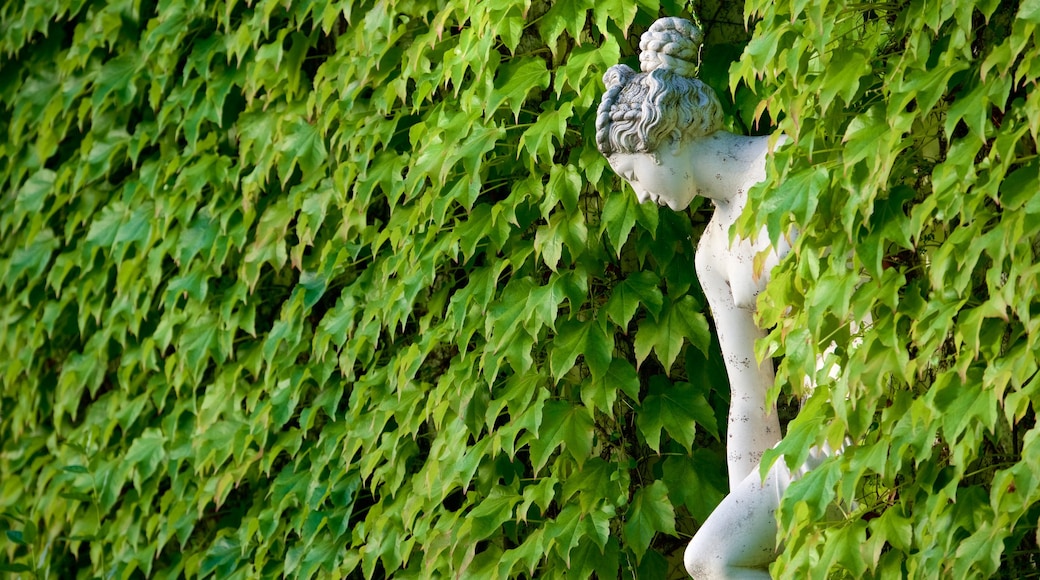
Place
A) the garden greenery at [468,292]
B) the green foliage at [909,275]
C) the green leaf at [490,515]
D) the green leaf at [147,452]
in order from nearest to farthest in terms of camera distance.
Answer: the green foliage at [909,275]
the garden greenery at [468,292]
the green leaf at [490,515]
the green leaf at [147,452]

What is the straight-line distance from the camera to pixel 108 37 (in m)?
4.50

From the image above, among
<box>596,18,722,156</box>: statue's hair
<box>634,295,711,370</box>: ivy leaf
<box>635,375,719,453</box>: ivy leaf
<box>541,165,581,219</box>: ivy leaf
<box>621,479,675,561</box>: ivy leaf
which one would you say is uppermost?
<box>596,18,722,156</box>: statue's hair

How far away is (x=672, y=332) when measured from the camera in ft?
9.78

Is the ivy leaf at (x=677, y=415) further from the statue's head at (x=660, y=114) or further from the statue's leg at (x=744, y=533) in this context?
the statue's head at (x=660, y=114)

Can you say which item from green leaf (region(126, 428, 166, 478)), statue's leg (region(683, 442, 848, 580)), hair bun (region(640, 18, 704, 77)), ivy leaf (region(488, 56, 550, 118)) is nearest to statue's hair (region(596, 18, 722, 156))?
hair bun (region(640, 18, 704, 77))

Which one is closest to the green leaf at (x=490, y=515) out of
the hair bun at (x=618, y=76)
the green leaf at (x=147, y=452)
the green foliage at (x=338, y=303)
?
the green foliage at (x=338, y=303)

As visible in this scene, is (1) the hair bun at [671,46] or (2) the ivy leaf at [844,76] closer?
(2) the ivy leaf at [844,76]

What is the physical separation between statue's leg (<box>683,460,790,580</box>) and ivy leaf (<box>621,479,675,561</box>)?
0.39 metres

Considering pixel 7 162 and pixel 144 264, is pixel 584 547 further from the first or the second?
pixel 7 162

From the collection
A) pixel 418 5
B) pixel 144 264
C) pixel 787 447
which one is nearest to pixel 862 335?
pixel 787 447

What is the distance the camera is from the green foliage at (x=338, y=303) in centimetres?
304

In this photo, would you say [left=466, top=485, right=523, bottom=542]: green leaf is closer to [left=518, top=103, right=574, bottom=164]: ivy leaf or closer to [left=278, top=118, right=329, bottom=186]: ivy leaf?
[left=518, top=103, right=574, bottom=164]: ivy leaf

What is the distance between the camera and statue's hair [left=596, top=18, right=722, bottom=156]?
8.36 feet

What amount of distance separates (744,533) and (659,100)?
764 mm
